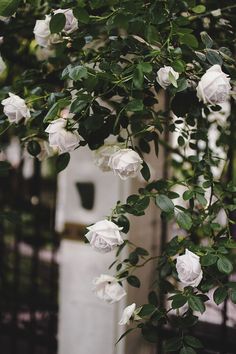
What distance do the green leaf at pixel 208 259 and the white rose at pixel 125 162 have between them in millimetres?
340

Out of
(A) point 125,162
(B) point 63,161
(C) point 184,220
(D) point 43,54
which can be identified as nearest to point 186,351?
(C) point 184,220

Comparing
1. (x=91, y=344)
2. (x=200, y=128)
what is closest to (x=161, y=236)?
(x=91, y=344)

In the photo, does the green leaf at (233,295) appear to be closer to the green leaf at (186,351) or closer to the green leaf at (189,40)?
the green leaf at (186,351)

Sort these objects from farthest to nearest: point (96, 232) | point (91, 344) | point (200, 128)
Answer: point (91, 344) < point (200, 128) < point (96, 232)

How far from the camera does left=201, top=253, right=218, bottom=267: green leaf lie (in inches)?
57.7

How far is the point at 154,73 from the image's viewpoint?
157 centimetres

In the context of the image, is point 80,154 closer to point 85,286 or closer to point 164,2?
point 85,286

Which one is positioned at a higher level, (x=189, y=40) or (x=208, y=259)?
(x=189, y=40)

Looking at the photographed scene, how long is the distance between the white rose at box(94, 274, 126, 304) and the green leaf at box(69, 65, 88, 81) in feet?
2.29

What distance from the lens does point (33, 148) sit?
1.88 metres

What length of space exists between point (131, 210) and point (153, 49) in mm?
528

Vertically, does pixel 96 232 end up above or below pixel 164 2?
below

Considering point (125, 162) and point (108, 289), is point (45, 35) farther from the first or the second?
point (108, 289)

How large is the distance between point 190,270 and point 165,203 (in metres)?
0.24
